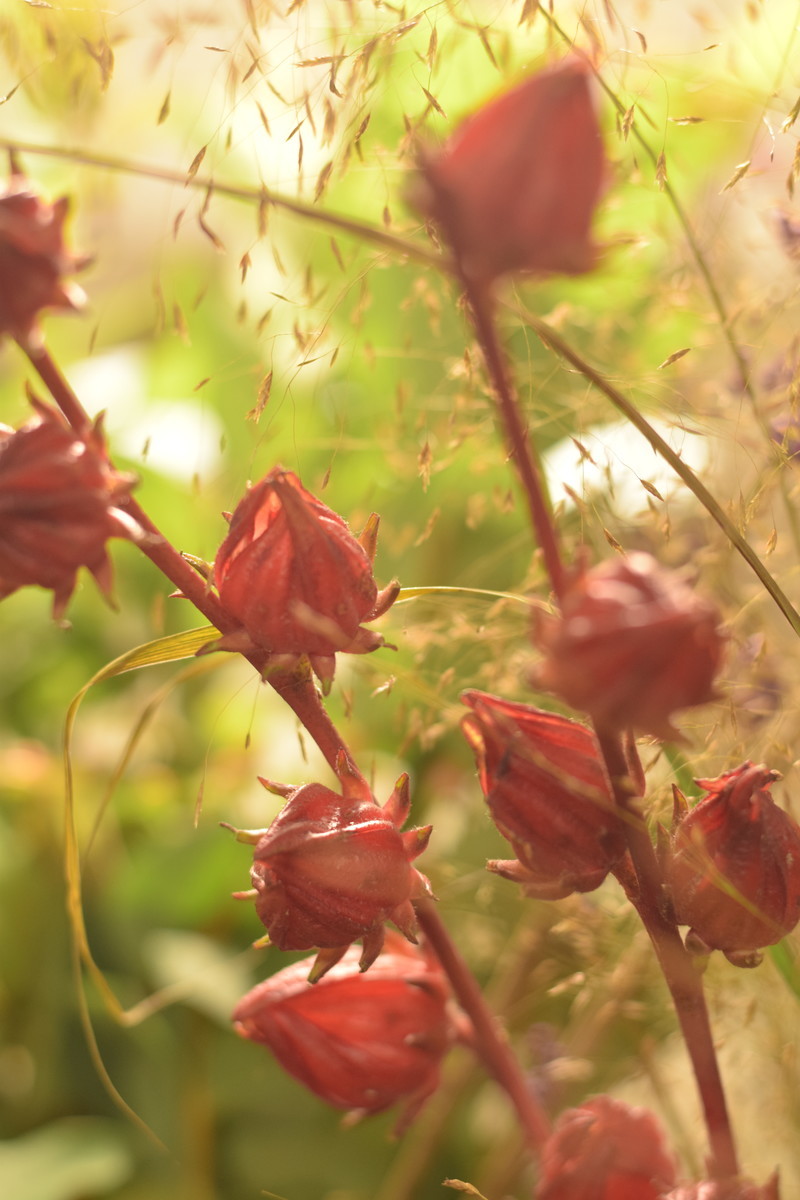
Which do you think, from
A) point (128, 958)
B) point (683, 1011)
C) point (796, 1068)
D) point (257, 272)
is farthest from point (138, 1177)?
point (257, 272)

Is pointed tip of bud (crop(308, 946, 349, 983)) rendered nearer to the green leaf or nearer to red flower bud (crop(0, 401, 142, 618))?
red flower bud (crop(0, 401, 142, 618))

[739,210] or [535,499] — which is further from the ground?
[739,210]

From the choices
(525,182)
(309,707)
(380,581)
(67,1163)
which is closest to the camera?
(525,182)

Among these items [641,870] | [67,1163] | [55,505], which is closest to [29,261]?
[55,505]

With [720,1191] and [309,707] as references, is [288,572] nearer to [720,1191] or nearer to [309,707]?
[309,707]

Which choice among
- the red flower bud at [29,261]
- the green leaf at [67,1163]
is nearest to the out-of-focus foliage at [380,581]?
the green leaf at [67,1163]

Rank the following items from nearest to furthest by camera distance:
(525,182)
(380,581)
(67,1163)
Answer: (525,182)
(67,1163)
(380,581)

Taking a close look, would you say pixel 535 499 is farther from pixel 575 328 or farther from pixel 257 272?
pixel 257 272
